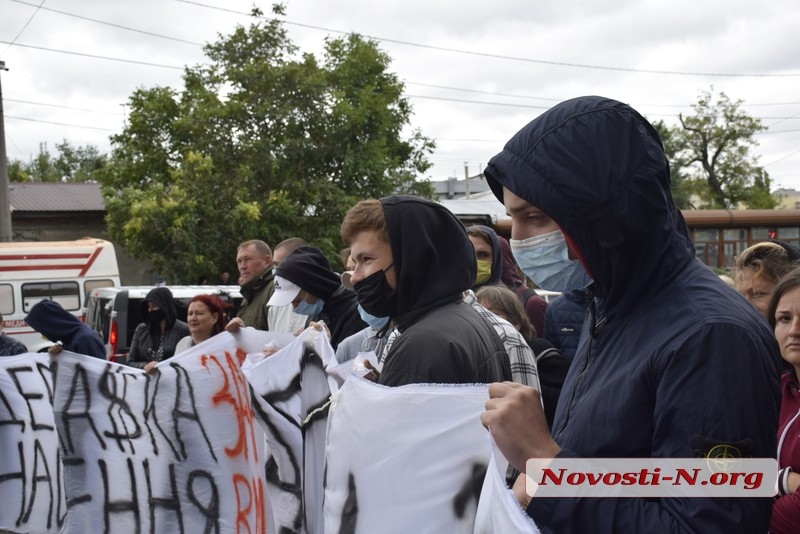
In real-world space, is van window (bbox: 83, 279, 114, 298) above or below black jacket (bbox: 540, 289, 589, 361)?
below

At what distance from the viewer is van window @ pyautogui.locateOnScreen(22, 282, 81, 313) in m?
19.2

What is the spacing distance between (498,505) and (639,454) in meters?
0.33

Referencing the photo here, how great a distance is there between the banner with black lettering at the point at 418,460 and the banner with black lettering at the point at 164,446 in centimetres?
260

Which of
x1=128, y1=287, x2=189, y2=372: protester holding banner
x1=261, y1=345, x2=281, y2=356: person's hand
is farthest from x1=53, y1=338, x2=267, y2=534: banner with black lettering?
Answer: x1=128, y1=287, x2=189, y2=372: protester holding banner

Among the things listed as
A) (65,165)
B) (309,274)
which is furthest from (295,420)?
(65,165)

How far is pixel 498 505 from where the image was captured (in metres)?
1.69

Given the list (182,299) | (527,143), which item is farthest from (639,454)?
(182,299)

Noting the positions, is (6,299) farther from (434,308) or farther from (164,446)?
(434,308)

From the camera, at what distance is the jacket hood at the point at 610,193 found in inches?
63.1

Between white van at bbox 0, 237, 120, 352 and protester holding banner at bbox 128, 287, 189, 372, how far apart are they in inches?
444

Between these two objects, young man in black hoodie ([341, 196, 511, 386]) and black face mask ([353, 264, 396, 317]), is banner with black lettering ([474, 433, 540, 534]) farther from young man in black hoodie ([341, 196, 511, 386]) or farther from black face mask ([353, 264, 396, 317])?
black face mask ([353, 264, 396, 317])

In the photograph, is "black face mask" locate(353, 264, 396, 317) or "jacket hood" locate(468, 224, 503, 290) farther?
"jacket hood" locate(468, 224, 503, 290)

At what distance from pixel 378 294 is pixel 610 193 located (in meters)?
1.47

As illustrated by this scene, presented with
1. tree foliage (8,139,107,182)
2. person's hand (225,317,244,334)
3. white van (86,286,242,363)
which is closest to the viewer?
person's hand (225,317,244,334)
